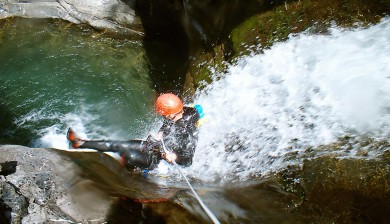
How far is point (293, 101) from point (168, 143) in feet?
6.66

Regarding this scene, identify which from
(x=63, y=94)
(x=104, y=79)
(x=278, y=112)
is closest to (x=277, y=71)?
(x=278, y=112)

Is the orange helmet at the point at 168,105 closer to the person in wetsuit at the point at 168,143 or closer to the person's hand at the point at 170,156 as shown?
the person in wetsuit at the point at 168,143

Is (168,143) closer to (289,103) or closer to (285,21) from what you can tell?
(289,103)

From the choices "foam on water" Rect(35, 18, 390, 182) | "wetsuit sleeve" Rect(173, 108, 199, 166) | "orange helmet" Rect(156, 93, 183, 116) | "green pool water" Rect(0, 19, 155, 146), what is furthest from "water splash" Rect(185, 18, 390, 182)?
"green pool water" Rect(0, 19, 155, 146)

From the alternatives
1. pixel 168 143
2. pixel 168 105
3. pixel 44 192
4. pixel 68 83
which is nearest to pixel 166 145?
pixel 168 143

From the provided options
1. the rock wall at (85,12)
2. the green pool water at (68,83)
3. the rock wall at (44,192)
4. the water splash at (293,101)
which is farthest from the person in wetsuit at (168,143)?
the rock wall at (85,12)

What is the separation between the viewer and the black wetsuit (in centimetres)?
455

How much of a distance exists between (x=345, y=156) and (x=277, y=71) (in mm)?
2557

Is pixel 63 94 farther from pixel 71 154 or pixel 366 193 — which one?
pixel 366 193

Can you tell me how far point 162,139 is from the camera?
4410 millimetres

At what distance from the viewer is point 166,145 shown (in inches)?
180

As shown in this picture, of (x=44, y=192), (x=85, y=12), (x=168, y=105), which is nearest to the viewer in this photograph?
(x=44, y=192)

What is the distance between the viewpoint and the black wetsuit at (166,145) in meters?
4.55

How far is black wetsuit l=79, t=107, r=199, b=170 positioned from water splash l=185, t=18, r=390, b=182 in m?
0.63
